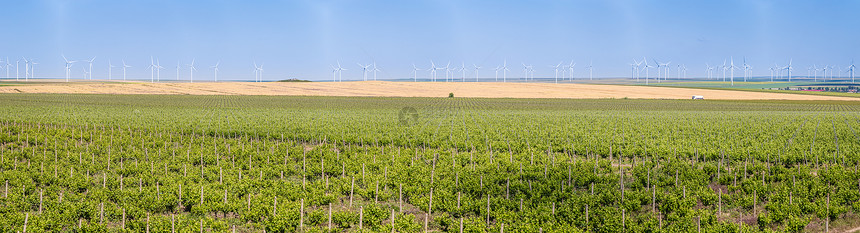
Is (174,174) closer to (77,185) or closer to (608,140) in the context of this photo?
(77,185)

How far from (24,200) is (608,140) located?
27.7 meters

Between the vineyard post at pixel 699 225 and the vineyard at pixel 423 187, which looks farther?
the vineyard at pixel 423 187

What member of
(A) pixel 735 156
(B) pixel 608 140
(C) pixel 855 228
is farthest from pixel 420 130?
(C) pixel 855 228

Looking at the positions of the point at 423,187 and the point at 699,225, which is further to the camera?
the point at 423,187

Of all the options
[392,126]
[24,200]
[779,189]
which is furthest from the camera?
[392,126]

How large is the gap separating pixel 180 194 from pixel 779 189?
1793cm

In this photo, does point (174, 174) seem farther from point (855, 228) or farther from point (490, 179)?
point (855, 228)

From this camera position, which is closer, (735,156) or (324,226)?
(324,226)

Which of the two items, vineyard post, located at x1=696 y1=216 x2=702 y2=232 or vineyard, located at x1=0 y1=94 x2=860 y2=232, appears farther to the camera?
vineyard, located at x1=0 y1=94 x2=860 y2=232

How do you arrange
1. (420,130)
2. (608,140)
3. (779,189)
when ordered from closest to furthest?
(779,189), (608,140), (420,130)

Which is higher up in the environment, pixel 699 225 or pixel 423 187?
pixel 423 187

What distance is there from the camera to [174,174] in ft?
77.2

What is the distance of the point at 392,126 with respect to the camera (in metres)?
47.2

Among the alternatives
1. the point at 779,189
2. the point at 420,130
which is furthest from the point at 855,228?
the point at 420,130
